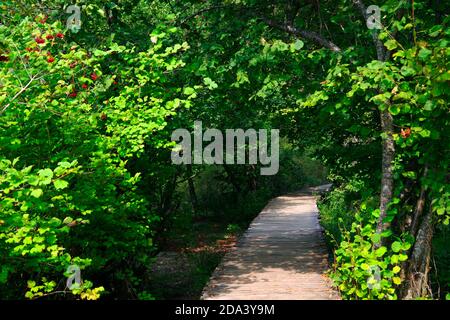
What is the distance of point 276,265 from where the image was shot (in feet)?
29.9

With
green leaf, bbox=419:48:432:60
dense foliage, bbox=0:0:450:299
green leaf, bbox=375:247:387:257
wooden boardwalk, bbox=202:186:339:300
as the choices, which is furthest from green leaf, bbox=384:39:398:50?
wooden boardwalk, bbox=202:186:339:300

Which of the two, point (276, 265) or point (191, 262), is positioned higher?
point (276, 265)

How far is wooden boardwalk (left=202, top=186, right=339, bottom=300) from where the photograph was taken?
7332 millimetres

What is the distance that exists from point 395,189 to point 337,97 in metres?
1.41

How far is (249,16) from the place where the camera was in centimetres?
823

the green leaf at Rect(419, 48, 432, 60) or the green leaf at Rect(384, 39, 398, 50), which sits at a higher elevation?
the green leaf at Rect(384, 39, 398, 50)

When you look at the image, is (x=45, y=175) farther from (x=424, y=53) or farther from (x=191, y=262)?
(x=191, y=262)

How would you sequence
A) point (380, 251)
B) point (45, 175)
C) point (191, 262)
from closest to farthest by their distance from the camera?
point (45, 175)
point (380, 251)
point (191, 262)

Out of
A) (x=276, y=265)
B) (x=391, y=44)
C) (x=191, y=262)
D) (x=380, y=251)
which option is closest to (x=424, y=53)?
(x=391, y=44)

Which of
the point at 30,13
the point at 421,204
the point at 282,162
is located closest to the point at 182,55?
the point at 30,13

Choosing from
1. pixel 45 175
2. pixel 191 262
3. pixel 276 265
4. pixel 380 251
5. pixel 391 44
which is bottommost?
pixel 191 262

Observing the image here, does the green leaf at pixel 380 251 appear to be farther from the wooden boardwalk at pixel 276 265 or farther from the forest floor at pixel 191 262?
the forest floor at pixel 191 262

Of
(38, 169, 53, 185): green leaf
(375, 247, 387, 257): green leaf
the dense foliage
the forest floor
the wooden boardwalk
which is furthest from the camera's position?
the forest floor

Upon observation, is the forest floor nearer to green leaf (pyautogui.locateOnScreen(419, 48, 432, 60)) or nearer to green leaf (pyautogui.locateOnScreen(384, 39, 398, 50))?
green leaf (pyautogui.locateOnScreen(384, 39, 398, 50))
